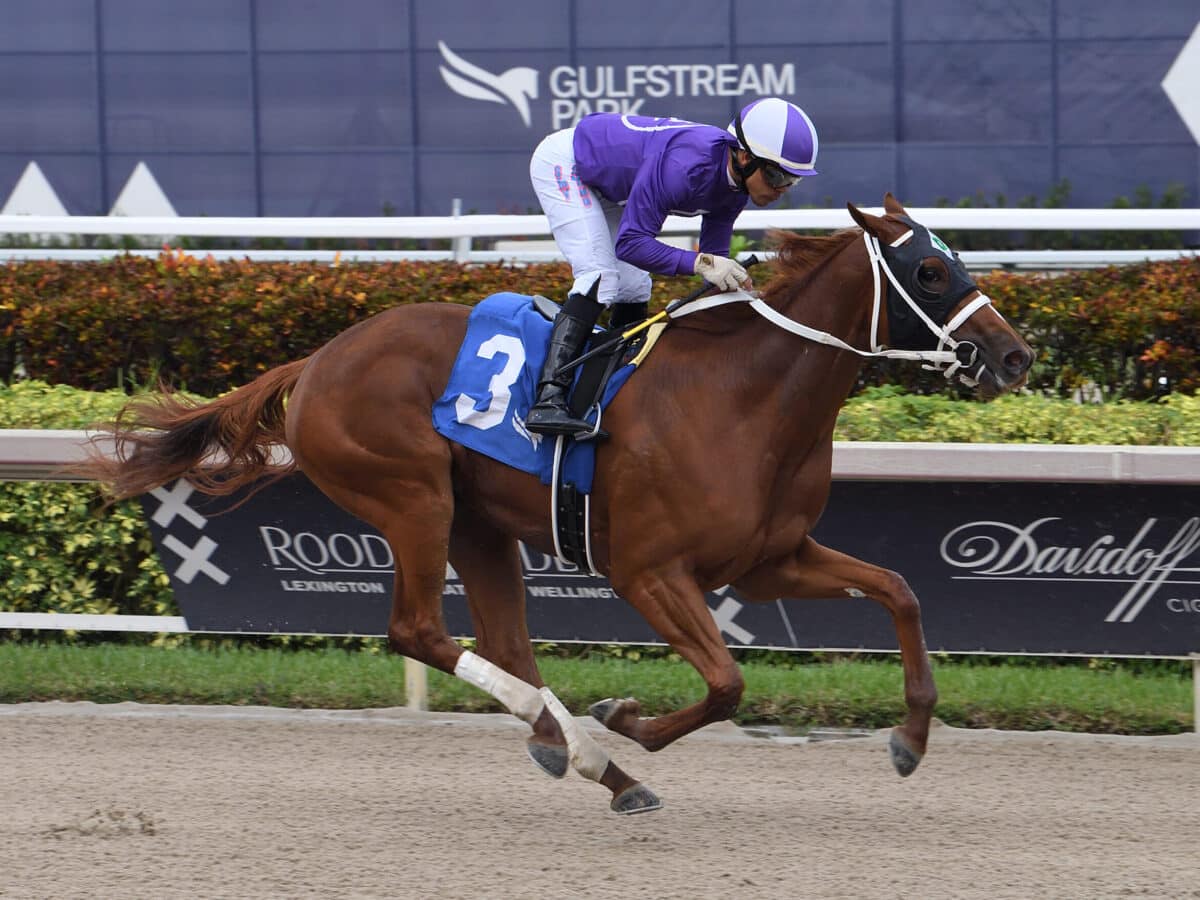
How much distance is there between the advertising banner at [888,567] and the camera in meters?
5.46

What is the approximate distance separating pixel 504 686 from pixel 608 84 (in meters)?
8.95

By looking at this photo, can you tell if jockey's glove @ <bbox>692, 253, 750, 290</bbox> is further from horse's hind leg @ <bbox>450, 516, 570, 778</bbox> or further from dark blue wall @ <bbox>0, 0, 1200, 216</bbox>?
dark blue wall @ <bbox>0, 0, 1200, 216</bbox>

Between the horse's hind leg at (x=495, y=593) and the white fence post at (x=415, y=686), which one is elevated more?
the horse's hind leg at (x=495, y=593)

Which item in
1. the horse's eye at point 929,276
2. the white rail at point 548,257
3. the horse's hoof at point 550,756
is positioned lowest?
the horse's hoof at point 550,756

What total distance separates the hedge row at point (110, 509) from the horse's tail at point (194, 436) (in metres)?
1.06

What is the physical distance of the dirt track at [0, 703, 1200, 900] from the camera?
12.9ft

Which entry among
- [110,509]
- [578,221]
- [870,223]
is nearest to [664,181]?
[578,221]

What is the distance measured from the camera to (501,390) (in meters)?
4.62

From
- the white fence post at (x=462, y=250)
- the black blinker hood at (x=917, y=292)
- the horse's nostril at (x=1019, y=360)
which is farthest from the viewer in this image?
the white fence post at (x=462, y=250)

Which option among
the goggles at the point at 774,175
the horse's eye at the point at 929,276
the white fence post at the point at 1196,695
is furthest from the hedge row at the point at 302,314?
the horse's eye at the point at 929,276

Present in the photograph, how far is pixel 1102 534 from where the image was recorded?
5.46 meters

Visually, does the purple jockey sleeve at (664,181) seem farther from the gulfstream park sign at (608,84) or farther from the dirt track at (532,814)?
the gulfstream park sign at (608,84)

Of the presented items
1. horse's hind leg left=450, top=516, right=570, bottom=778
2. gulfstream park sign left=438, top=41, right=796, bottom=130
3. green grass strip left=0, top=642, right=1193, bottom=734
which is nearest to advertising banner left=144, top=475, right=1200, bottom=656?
green grass strip left=0, top=642, right=1193, bottom=734

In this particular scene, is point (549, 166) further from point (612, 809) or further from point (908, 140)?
point (908, 140)
